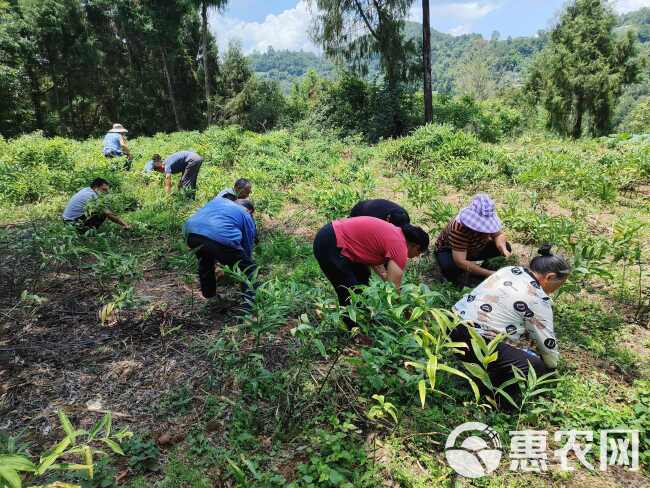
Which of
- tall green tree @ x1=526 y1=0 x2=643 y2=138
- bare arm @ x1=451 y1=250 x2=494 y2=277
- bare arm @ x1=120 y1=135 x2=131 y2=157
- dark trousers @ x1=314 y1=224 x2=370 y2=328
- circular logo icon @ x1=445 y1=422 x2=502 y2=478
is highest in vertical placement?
tall green tree @ x1=526 y1=0 x2=643 y2=138

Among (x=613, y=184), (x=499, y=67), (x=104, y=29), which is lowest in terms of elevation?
(x=613, y=184)

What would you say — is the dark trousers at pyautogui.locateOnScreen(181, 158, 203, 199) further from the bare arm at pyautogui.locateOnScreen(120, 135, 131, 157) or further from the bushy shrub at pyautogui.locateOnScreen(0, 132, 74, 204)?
the bare arm at pyautogui.locateOnScreen(120, 135, 131, 157)

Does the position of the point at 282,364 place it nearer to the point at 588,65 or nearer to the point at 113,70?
the point at 588,65

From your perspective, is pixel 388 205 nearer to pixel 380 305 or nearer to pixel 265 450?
pixel 380 305

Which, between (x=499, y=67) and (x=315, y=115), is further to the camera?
(x=499, y=67)

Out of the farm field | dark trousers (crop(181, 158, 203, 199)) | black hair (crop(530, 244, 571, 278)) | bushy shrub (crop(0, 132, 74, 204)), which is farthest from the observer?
bushy shrub (crop(0, 132, 74, 204))

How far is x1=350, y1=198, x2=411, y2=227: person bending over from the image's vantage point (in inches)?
135

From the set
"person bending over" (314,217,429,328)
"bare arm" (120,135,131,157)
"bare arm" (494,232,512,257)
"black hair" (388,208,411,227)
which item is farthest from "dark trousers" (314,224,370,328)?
"bare arm" (120,135,131,157)

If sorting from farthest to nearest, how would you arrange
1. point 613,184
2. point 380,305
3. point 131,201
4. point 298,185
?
point 298,185
point 131,201
point 613,184
point 380,305

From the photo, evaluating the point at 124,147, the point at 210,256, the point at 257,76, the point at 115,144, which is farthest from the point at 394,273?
the point at 257,76

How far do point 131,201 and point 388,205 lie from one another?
16.2 ft

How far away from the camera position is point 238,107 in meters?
22.1

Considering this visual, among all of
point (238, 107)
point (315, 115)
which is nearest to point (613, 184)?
point (315, 115)

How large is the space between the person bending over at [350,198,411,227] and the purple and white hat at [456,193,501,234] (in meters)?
0.55
